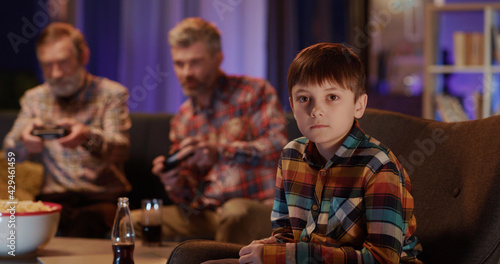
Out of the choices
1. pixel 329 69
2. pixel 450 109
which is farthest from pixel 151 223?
pixel 450 109

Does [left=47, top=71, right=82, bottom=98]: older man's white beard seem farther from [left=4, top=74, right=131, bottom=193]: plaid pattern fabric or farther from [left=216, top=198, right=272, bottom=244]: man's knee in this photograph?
[left=216, top=198, right=272, bottom=244]: man's knee

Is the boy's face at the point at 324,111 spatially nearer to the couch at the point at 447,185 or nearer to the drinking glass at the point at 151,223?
the couch at the point at 447,185

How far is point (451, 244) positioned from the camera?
4.07 feet

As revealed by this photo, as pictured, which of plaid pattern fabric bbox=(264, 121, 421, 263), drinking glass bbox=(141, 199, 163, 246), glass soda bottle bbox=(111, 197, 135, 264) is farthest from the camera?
drinking glass bbox=(141, 199, 163, 246)

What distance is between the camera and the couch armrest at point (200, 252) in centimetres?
114

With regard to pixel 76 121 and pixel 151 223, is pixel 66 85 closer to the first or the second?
pixel 76 121

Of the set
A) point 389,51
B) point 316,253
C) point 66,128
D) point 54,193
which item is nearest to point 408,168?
point 316,253

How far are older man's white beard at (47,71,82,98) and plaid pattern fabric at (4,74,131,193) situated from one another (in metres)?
0.03

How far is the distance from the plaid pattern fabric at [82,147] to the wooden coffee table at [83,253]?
78cm

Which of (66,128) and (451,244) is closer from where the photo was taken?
(451,244)

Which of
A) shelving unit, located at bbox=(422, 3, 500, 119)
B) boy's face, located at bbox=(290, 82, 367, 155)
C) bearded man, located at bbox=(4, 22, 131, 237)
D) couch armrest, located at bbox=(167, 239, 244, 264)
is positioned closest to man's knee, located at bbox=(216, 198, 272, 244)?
bearded man, located at bbox=(4, 22, 131, 237)

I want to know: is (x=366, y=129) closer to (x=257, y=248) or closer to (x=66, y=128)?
(x=257, y=248)

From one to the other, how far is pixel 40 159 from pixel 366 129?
1.80 meters

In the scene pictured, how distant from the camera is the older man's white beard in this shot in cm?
262
